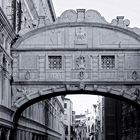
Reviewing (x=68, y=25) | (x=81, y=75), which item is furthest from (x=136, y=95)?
(x=68, y=25)

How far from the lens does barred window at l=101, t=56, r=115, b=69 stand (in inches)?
1006

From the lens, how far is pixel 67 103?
103625mm

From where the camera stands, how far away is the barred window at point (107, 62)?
2555 cm

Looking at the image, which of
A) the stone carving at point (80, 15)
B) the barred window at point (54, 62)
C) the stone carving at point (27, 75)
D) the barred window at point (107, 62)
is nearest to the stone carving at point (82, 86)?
the barred window at point (107, 62)

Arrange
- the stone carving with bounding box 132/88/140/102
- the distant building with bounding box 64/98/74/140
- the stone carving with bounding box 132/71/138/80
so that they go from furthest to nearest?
the distant building with bounding box 64/98/74/140 → the stone carving with bounding box 132/71/138/80 → the stone carving with bounding box 132/88/140/102

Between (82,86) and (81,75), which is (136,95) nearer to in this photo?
(82,86)

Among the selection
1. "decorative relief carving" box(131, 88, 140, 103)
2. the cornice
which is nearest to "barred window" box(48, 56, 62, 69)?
the cornice

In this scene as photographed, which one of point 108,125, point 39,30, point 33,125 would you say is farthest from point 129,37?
point 108,125

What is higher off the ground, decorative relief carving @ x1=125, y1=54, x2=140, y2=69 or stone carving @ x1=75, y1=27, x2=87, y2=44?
stone carving @ x1=75, y1=27, x2=87, y2=44

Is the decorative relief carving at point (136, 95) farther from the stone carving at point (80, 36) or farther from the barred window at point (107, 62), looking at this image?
the stone carving at point (80, 36)

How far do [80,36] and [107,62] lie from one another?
2.06 meters

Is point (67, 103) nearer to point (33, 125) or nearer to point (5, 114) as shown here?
point (33, 125)

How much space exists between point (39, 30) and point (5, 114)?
5169 millimetres

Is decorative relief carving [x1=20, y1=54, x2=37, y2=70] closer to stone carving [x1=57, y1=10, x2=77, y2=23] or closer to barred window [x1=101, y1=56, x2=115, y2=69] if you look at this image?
stone carving [x1=57, y1=10, x2=77, y2=23]
